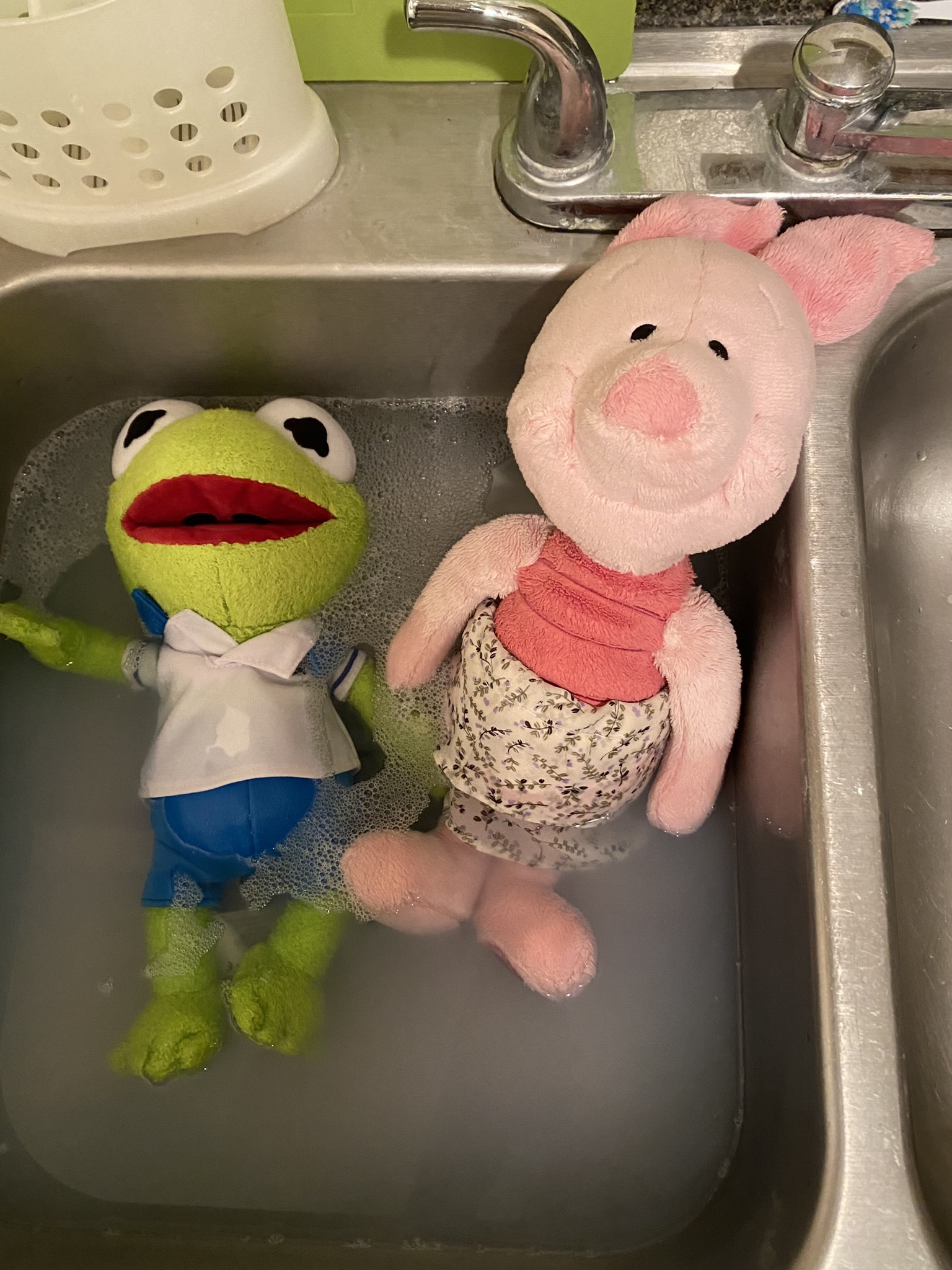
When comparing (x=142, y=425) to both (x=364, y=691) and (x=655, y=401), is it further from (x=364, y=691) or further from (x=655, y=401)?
(x=655, y=401)

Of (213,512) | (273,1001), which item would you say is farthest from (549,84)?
(273,1001)

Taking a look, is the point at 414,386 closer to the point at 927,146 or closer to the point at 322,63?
the point at 322,63

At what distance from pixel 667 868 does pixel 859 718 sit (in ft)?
0.98

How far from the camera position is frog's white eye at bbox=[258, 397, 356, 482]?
76 cm

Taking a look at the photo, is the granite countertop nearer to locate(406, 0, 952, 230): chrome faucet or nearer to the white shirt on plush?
locate(406, 0, 952, 230): chrome faucet

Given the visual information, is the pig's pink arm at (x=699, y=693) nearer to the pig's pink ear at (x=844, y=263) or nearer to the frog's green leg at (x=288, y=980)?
the pig's pink ear at (x=844, y=263)

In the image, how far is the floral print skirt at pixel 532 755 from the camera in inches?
25.0

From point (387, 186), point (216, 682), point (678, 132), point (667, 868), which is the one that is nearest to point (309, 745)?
point (216, 682)

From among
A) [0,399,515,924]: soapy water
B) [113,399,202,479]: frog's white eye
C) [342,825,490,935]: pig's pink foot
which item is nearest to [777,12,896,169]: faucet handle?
[0,399,515,924]: soapy water

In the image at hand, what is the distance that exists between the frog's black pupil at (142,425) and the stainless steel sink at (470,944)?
7 centimetres

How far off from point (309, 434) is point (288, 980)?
0.45 m

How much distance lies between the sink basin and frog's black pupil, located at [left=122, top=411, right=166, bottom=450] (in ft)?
1.77

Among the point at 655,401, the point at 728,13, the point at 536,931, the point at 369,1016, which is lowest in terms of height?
the point at 369,1016

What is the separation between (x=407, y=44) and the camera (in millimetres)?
705
